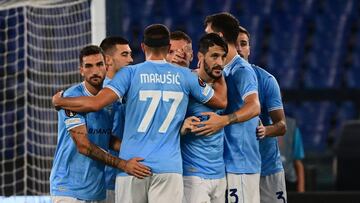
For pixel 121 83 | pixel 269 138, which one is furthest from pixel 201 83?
pixel 269 138

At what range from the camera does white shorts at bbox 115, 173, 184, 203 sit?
19.1 ft

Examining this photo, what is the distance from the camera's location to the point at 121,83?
5723mm

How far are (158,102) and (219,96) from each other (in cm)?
42

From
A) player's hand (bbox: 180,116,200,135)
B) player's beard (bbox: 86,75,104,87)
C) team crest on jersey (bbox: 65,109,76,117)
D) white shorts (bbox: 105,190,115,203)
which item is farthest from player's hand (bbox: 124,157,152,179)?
white shorts (bbox: 105,190,115,203)

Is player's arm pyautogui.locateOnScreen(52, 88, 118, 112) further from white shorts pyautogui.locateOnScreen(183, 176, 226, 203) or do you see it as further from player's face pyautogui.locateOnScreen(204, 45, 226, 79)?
white shorts pyautogui.locateOnScreen(183, 176, 226, 203)

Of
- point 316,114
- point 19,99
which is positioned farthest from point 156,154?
point 316,114

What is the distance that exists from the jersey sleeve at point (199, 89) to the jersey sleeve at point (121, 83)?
362 millimetres

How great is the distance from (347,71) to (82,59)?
351 inches

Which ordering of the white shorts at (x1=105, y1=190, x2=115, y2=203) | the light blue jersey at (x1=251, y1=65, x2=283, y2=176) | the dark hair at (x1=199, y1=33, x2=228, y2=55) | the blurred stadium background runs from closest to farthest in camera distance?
the dark hair at (x1=199, y1=33, x2=228, y2=55) → the white shorts at (x1=105, y1=190, x2=115, y2=203) → the light blue jersey at (x1=251, y1=65, x2=283, y2=176) → the blurred stadium background

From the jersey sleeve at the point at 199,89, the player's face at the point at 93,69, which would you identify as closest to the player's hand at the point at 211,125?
the jersey sleeve at the point at 199,89

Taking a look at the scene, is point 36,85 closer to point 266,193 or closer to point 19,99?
point 19,99

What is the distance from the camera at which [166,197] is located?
582 centimetres

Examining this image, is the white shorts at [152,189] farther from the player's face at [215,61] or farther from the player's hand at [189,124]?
the player's face at [215,61]

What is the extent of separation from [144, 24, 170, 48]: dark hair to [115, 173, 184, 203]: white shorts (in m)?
0.78
